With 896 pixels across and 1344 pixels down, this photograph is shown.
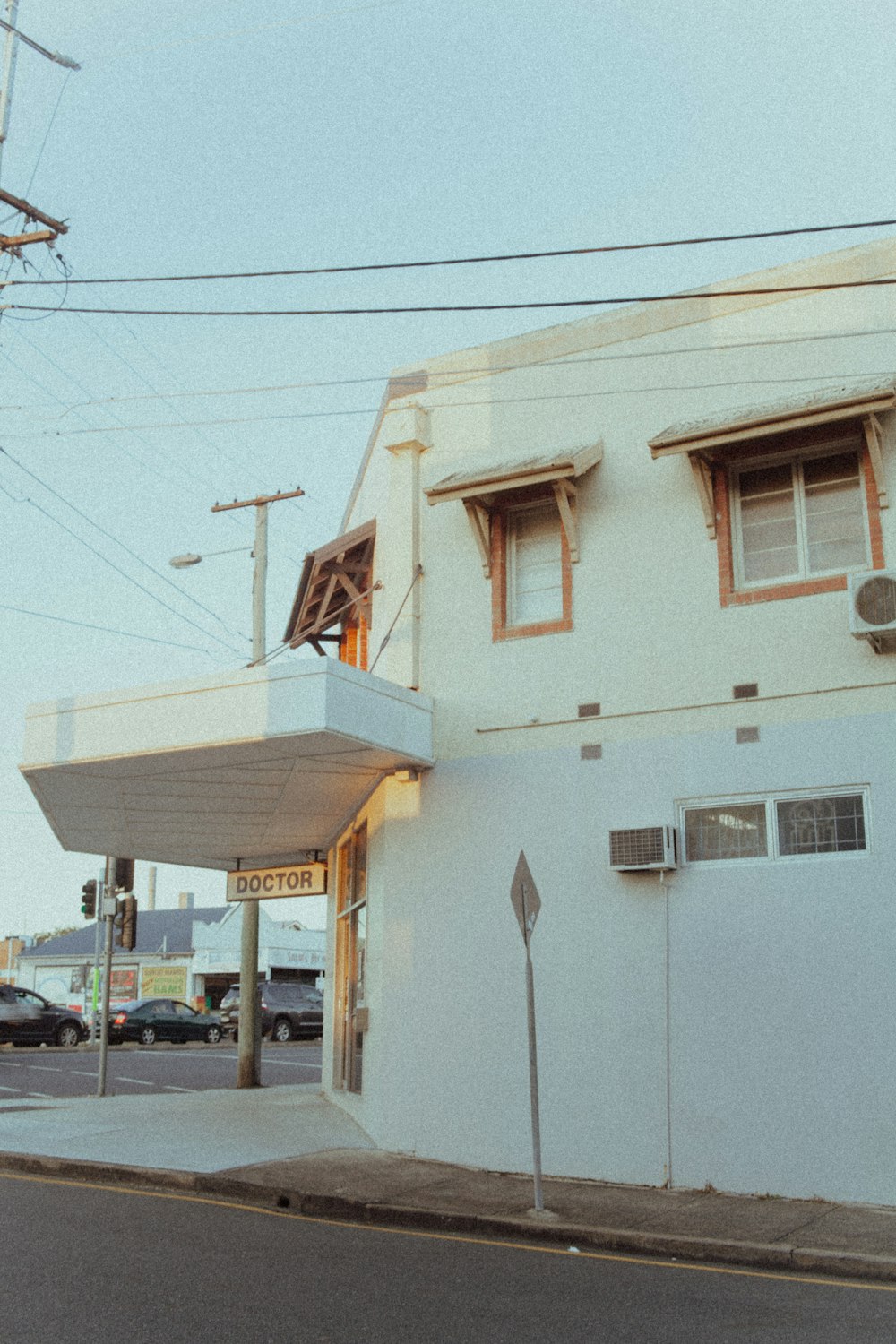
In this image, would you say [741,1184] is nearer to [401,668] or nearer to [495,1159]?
[495,1159]

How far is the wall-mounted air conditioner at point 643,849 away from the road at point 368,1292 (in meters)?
3.50

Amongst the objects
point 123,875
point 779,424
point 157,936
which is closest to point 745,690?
point 779,424

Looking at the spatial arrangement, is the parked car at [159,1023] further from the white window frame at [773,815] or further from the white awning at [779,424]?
the white awning at [779,424]

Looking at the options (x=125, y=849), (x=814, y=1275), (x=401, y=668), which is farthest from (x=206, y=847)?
(x=814, y=1275)

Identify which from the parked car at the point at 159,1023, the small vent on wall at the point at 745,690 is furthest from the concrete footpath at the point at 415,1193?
the parked car at the point at 159,1023

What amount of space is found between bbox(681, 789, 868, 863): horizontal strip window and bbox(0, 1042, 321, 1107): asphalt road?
11745mm

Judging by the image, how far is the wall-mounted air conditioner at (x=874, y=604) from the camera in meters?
10.2

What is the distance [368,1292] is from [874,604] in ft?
20.4

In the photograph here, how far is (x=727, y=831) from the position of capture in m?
11.2

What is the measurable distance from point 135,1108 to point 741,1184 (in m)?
8.73

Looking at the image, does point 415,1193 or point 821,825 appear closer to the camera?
point 415,1193

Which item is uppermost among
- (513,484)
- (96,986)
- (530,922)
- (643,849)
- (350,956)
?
(513,484)

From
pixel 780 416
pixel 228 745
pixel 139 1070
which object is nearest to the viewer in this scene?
pixel 780 416

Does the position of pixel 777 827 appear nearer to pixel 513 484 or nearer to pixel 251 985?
pixel 513 484
